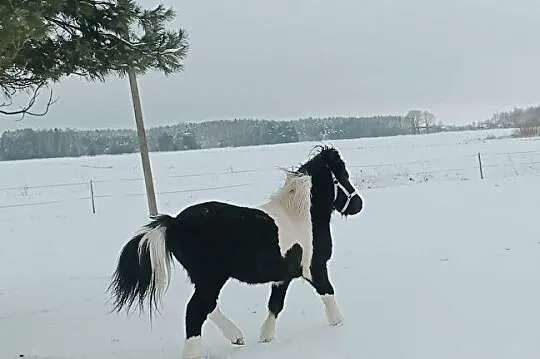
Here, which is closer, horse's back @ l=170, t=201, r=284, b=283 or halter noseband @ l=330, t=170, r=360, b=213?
horse's back @ l=170, t=201, r=284, b=283

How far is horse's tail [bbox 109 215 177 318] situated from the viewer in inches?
153

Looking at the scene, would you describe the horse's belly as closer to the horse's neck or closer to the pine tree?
the horse's neck

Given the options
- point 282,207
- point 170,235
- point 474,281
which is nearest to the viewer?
point 170,235

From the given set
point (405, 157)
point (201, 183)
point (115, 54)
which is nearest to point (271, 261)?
point (115, 54)

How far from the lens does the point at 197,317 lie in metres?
3.92

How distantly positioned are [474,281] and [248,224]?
2779 mm

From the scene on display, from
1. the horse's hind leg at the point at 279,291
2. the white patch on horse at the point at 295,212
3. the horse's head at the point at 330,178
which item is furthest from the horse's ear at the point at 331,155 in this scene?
the horse's hind leg at the point at 279,291

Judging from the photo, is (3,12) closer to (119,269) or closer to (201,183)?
(119,269)

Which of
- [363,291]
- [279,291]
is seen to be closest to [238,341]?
[279,291]

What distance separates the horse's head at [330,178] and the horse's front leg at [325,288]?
49cm

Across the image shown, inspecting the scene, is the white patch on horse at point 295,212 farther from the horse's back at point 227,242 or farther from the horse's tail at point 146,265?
the horse's tail at point 146,265

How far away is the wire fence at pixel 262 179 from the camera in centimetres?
1977

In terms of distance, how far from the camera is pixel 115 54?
195 inches

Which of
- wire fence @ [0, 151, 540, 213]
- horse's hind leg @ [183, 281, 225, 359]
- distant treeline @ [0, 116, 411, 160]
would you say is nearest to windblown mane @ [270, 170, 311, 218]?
horse's hind leg @ [183, 281, 225, 359]
